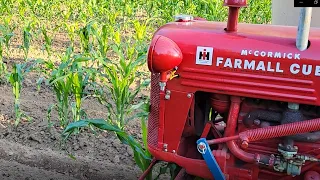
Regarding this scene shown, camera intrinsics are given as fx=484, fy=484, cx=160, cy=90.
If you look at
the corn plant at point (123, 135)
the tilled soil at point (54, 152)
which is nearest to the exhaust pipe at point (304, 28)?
the corn plant at point (123, 135)

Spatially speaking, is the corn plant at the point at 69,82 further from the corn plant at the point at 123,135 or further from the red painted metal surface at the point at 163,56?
the red painted metal surface at the point at 163,56

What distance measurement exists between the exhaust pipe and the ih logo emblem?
1.44 feet

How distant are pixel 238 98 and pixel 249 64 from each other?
0.20 metres

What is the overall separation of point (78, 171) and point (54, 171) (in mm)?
176

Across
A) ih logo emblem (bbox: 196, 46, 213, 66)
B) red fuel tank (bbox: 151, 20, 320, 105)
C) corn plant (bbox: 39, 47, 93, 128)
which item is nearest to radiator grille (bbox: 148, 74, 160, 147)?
red fuel tank (bbox: 151, 20, 320, 105)

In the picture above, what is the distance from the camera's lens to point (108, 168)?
3486 millimetres

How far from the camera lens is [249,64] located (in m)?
2.44

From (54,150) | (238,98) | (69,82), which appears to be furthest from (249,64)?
(54,150)

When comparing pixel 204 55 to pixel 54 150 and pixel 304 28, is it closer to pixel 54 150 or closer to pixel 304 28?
pixel 304 28

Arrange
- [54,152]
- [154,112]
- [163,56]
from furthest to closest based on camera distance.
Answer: [54,152]
[154,112]
[163,56]

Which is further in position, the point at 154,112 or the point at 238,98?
the point at 154,112

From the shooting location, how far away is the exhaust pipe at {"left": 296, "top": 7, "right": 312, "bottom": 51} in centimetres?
218

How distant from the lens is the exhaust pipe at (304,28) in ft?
7.14

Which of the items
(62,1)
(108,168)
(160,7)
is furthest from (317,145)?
(62,1)
